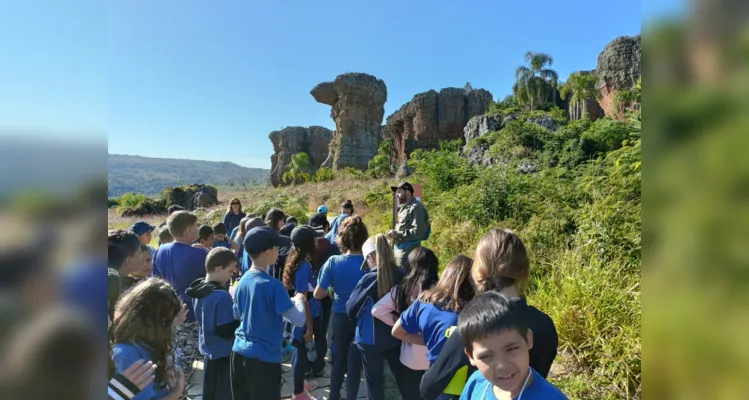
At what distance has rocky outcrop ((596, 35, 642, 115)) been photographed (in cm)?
2511

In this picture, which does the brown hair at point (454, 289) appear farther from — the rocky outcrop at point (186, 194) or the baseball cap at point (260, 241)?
the rocky outcrop at point (186, 194)

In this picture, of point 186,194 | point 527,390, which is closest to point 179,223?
point 527,390

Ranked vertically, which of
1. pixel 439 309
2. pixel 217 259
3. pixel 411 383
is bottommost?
pixel 411 383

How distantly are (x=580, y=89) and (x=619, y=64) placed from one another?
8.90m

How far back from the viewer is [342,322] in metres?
3.54

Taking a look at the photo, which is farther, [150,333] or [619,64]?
[619,64]

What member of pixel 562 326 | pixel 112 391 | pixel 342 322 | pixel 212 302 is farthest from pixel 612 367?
pixel 112 391

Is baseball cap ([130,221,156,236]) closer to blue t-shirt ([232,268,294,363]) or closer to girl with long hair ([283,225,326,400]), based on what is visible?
girl with long hair ([283,225,326,400])

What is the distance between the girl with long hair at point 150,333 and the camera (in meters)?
1.94

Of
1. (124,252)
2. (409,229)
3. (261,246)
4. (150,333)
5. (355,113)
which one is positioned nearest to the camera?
(150,333)

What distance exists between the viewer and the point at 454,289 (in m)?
2.32

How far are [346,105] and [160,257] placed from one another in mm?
37208

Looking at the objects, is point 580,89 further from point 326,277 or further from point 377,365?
point 377,365
